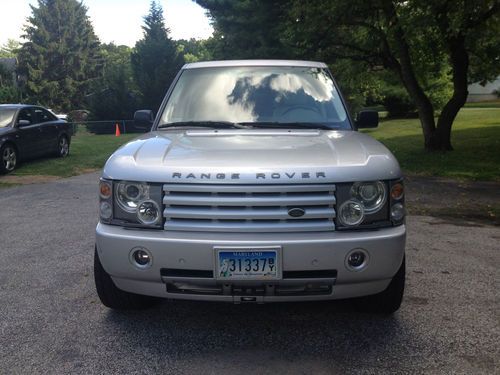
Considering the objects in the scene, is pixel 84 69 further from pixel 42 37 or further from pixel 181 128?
pixel 181 128

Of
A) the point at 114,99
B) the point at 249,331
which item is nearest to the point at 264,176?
the point at 249,331

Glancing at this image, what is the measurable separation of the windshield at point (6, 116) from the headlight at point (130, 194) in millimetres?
10499

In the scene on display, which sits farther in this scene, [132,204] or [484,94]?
[484,94]

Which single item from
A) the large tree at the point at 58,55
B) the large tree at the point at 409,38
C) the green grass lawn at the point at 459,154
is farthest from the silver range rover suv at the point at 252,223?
the large tree at the point at 58,55

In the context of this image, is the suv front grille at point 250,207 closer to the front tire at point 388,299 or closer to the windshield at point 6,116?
the front tire at point 388,299

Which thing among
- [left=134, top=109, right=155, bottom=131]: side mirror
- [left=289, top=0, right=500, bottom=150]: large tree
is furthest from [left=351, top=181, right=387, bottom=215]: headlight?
[left=289, top=0, right=500, bottom=150]: large tree

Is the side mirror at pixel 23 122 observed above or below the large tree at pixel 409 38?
below

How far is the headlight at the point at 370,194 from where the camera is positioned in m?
3.20

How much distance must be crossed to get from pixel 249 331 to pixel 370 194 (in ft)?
4.13

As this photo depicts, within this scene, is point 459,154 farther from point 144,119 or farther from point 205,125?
point 205,125

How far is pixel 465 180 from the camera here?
10617mm

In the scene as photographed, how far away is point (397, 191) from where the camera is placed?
130 inches

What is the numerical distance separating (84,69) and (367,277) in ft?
196

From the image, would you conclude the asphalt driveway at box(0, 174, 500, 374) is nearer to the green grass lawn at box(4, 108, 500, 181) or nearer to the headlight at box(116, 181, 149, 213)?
the headlight at box(116, 181, 149, 213)
